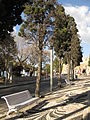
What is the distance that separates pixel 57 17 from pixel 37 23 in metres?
1.94

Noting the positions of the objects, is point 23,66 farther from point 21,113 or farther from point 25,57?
point 21,113

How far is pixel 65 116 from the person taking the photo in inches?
491

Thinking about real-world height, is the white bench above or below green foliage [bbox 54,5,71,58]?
below

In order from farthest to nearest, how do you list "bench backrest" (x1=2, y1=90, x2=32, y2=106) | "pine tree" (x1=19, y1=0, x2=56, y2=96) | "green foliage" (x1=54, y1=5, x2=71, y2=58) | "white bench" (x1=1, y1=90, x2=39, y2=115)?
"green foliage" (x1=54, y1=5, x2=71, y2=58) → "pine tree" (x1=19, y1=0, x2=56, y2=96) → "bench backrest" (x1=2, y1=90, x2=32, y2=106) → "white bench" (x1=1, y1=90, x2=39, y2=115)

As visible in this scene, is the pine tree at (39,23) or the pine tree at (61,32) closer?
the pine tree at (39,23)

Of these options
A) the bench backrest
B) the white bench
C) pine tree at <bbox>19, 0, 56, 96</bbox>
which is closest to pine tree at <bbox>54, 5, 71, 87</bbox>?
pine tree at <bbox>19, 0, 56, 96</bbox>

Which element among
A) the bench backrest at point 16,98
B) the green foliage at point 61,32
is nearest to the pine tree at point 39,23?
the green foliage at point 61,32

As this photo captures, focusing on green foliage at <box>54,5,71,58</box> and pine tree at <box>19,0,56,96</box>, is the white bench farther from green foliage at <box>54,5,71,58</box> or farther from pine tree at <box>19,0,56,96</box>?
green foliage at <box>54,5,71,58</box>

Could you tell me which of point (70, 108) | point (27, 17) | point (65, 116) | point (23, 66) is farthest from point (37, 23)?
point (23, 66)

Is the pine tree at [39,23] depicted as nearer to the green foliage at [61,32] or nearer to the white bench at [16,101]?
the green foliage at [61,32]

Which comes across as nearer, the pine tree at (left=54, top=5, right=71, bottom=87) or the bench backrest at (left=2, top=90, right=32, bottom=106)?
the bench backrest at (left=2, top=90, right=32, bottom=106)

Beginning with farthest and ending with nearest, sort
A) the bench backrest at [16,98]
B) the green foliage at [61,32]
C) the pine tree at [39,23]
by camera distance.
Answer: the green foliage at [61,32], the pine tree at [39,23], the bench backrest at [16,98]

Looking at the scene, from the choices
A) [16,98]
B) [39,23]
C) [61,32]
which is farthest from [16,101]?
[61,32]

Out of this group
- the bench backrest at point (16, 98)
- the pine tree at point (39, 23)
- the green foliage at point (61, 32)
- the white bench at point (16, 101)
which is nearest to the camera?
the white bench at point (16, 101)
